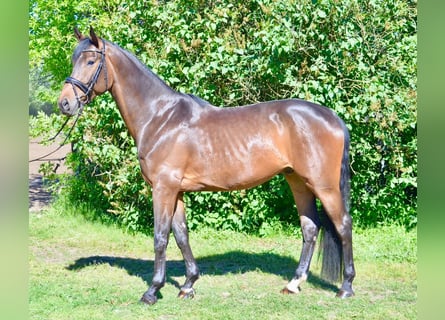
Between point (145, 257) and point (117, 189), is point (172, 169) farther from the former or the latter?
point (117, 189)

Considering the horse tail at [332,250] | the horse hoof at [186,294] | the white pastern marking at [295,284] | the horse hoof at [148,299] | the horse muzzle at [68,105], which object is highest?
the horse muzzle at [68,105]

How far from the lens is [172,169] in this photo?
176 inches

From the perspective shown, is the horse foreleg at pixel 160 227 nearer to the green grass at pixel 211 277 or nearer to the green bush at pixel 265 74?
the green grass at pixel 211 277

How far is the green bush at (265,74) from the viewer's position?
21.1 ft

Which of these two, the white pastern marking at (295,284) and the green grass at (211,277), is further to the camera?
the white pastern marking at (295,284)

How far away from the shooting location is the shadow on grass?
5.63 metres

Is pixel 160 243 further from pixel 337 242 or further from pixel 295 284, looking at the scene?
pixel 337 242

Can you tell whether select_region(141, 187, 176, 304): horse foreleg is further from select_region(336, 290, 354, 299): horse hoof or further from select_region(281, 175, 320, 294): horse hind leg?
select_region(336, 290, 354, 299): horse hoof

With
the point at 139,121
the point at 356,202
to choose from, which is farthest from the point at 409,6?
the point at 139,121

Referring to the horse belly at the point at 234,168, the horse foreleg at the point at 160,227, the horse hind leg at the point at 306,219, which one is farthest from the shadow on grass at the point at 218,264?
the horse belly at the point at 234,168

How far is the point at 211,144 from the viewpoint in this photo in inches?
180

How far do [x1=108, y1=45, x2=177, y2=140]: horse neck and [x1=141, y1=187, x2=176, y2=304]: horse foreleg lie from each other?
0.65 meters

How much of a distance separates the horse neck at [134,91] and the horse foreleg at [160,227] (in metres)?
0.65

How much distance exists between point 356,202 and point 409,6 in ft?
9.97
